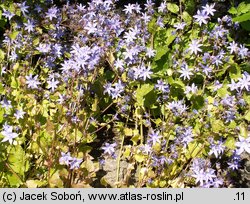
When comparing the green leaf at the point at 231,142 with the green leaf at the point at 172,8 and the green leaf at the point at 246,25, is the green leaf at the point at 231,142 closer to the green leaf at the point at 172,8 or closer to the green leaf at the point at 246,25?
the green leaf at the point at 246,25

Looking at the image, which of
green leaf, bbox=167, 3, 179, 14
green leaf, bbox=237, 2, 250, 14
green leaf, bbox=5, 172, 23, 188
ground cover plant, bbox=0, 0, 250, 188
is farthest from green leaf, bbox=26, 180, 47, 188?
green leaf, bbox=237, 2, 250, 14

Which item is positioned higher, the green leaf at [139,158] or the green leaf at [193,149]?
the green leaf at [193,149]

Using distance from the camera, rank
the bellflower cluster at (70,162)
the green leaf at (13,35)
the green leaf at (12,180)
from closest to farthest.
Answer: the bellflower cluster at (70,162)
the green leaf at (12,180)
the green leaf at (13,35)

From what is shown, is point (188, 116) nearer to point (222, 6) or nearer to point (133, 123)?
point (133, 123)

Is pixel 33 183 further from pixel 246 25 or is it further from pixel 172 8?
Result: pixel 246 25

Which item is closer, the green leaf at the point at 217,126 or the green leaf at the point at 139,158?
the green leaf at the point at 217,126

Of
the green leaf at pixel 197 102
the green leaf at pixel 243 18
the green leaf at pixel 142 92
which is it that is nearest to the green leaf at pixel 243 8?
the green leaf at pixel 243 18

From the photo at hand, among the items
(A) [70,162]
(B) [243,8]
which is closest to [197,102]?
(B) [243,8]

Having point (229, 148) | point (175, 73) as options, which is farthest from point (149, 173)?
point (175, 73)
